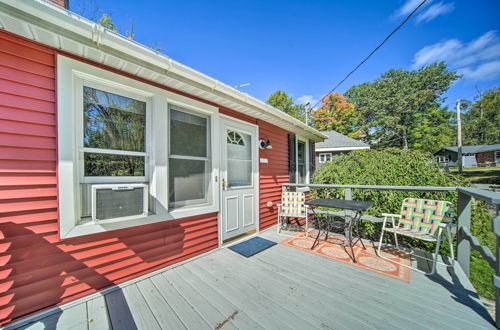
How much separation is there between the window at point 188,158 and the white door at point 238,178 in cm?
35

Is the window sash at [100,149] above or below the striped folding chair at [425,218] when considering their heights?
above

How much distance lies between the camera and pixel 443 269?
7.98ft

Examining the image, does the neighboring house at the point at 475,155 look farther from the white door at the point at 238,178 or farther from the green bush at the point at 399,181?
the white door at the point at 238,178

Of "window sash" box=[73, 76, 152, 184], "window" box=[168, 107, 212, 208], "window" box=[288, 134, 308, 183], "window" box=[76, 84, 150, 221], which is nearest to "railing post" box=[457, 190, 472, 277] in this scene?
"window" box=[288, 134, 308, 183]

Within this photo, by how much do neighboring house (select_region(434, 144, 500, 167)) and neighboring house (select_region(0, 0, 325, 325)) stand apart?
1465 inches

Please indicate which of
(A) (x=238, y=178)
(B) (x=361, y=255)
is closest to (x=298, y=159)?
(A) (x=238, y=178)

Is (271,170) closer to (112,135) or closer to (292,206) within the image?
(292,206)

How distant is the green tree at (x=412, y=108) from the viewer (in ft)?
61.8

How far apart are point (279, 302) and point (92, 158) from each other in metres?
2.41

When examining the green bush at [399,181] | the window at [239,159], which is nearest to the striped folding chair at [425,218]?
the green bush at [399,181]

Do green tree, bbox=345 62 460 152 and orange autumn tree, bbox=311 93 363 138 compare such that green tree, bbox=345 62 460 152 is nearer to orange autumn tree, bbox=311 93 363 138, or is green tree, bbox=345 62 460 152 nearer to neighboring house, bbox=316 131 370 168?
orange autumn tree, bbox=311 93 363 138

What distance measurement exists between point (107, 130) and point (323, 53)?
806 cm

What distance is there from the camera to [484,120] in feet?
99.1

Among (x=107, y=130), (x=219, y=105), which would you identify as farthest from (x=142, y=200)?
(x=219, y=105)
